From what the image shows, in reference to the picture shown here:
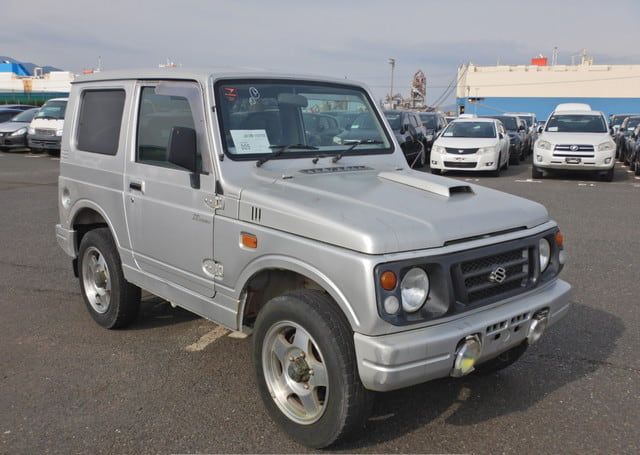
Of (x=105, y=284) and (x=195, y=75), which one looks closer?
(x=195, y=75)

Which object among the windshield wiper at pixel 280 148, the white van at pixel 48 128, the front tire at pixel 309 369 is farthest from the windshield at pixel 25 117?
the front tire at pixel 309 369

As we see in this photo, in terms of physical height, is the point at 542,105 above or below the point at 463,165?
above

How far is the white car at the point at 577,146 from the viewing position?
47.4ft

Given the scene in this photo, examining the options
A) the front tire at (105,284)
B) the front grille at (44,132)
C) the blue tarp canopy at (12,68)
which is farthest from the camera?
the blue tarp canopy at (12,68)

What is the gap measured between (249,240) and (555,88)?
264 ft

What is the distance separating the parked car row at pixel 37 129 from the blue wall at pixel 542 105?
6177cm

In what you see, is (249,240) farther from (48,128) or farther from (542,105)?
(542,105)

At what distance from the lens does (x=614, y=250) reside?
24.5 ft

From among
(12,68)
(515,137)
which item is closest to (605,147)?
(515,137)

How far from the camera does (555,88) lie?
75812mm

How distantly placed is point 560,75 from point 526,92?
14.5 feet

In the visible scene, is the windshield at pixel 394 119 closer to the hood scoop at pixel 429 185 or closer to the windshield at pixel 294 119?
the windshield at pixel 294 119

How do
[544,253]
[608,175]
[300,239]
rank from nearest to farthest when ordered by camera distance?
[300,239], [544,253], [608,175]

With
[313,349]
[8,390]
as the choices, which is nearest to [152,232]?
[8,390]
